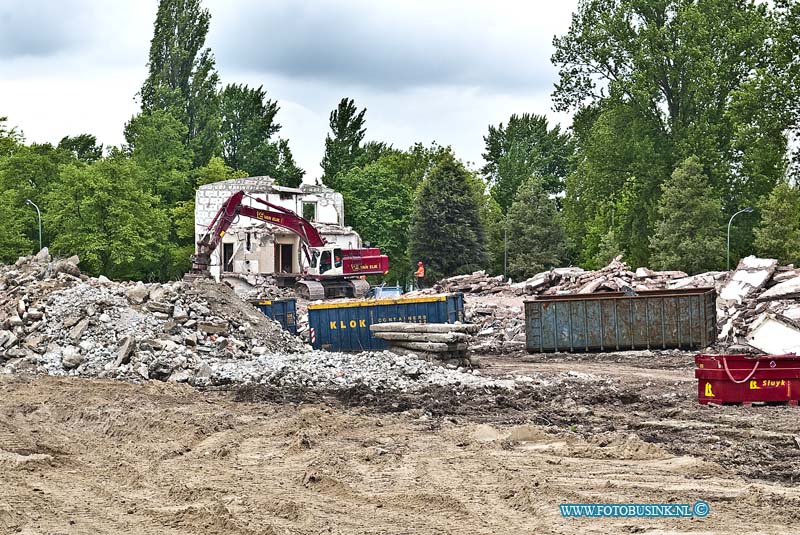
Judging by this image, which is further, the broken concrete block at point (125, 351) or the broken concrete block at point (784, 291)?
the broken concrete block at point (784, 291)

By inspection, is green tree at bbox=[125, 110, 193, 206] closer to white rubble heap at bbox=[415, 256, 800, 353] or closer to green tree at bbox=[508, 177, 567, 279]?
green tree at bbox=[508, 177, 567, 279]

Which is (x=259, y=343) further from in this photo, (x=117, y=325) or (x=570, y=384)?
(x=570, y=384)

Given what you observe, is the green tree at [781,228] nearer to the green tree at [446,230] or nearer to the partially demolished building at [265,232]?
the green tree at [446,230]

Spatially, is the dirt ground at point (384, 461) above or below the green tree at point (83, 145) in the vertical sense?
below

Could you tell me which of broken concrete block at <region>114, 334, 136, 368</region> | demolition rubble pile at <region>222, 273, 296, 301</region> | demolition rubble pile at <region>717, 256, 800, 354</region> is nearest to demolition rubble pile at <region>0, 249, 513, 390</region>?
broken concrete block at <region>114, 334, 136, 368</region>

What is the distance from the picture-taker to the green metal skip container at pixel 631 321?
86.0 ft

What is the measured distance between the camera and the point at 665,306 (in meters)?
26.3

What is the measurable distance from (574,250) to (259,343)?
54652mm

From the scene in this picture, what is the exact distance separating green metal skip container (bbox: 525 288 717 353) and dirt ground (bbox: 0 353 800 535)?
763 cm

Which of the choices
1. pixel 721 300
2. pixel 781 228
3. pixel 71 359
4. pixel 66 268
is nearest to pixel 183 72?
pixel 781 228

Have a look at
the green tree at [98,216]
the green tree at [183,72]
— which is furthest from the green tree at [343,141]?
the green tree at [98,216]

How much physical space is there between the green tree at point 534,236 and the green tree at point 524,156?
2059 cm

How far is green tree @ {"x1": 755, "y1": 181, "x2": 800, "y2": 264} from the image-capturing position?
53844 millimetres

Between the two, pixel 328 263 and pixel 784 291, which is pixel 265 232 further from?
pixel 784 291
